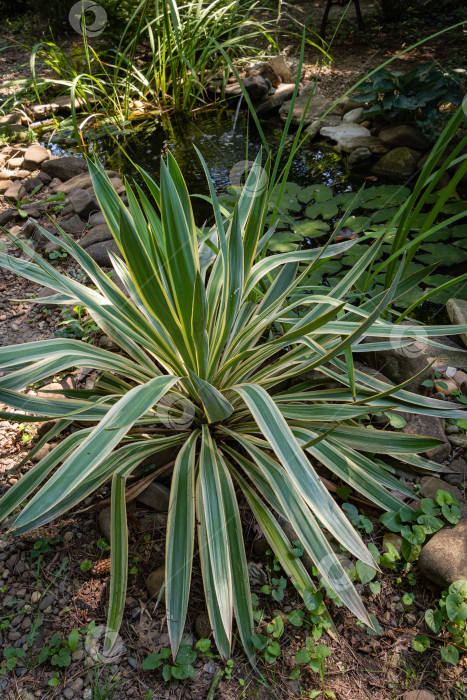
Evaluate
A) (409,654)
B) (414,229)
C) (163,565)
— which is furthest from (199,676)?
(414,229)

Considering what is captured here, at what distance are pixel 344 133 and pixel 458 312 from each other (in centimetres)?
222

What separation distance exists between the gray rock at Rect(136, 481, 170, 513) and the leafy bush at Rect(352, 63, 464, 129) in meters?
2.91

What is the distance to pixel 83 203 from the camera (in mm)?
2479

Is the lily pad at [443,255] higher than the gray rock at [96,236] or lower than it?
lower

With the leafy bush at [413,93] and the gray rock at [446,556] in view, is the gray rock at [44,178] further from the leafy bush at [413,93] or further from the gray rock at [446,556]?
the gray rock at [446,556]

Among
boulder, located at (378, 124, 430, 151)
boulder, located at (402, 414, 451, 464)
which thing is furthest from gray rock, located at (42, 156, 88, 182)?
boulder, located at (402, 414, 451, 464)

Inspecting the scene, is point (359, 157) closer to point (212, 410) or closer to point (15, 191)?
point (15, 191)

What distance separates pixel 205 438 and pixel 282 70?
4285mm

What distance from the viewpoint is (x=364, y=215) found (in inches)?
99.1

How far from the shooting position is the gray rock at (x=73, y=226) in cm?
238

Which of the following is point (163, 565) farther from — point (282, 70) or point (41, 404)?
point (282, 70)

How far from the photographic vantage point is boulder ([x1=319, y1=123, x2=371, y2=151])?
3.33 metres
